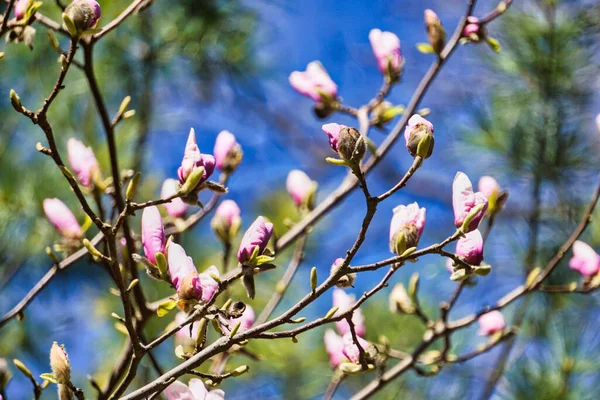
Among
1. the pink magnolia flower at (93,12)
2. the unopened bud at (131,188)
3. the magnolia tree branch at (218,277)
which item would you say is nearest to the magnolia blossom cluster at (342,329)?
the magnolia tree branch at (218,277)

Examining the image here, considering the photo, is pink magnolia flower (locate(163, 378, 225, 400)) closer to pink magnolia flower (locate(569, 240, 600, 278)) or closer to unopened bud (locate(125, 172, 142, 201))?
unopened bud (locate(125, 172, 142, 201))

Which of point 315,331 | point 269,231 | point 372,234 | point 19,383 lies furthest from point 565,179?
point 19,383

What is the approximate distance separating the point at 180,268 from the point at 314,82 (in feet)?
1.61

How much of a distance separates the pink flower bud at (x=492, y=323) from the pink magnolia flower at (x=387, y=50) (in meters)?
0.33

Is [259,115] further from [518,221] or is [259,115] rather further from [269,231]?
[269,231]

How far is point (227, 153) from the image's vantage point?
0.94m

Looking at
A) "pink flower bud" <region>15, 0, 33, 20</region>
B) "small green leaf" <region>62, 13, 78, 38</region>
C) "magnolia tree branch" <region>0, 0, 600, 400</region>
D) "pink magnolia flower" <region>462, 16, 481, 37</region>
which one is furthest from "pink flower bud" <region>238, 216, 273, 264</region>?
"pink magnolia flower" <region>462, 16, 481, 37</region>

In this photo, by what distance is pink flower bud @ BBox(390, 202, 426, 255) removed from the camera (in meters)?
0.64

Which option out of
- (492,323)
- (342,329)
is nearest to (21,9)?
(342,329)

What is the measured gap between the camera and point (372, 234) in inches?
107

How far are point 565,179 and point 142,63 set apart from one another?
39.0 inches

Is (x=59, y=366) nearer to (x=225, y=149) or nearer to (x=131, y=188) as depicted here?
(x=131, y=188)

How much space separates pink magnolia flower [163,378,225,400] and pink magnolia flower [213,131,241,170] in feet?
1.15

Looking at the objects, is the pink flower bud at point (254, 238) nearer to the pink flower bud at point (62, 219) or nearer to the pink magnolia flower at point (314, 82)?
the pink flower bud at point (62, 219)
